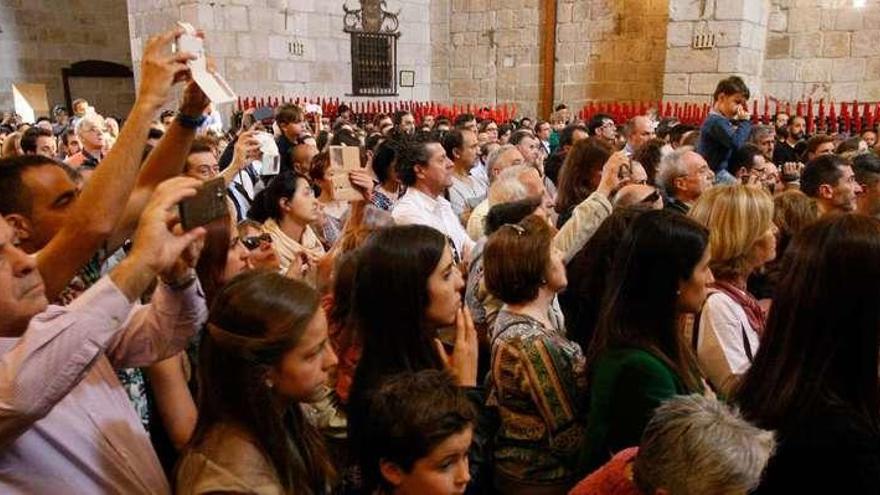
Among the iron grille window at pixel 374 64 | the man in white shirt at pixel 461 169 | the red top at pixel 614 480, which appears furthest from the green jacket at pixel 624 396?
the iron grille window at pixel 374 64

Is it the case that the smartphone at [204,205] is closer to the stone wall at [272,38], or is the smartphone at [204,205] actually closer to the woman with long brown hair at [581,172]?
the woman with long brown hair at [581,172]

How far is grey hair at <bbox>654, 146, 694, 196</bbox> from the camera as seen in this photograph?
3.68 metres

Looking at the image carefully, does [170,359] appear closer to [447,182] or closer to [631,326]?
[631,326]

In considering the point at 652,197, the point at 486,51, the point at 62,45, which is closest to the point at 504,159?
the point at 652,197

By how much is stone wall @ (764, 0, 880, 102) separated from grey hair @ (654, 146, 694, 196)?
8646 millimetres

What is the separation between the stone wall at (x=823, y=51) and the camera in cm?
1023

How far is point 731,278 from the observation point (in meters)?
2.43

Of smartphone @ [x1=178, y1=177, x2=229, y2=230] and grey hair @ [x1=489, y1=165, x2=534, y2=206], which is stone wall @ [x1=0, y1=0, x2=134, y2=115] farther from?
smartphone @ [x1=178, y1=177, x2=229, y2=230]

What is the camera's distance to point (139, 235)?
1.17 metres

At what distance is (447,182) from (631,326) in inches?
87.0

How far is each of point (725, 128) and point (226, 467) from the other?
4.65m

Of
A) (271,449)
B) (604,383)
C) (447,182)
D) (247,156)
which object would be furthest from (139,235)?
(247,156)

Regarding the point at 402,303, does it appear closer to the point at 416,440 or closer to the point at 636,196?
the point at 416,440

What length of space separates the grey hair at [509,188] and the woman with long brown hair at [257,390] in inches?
76.6
